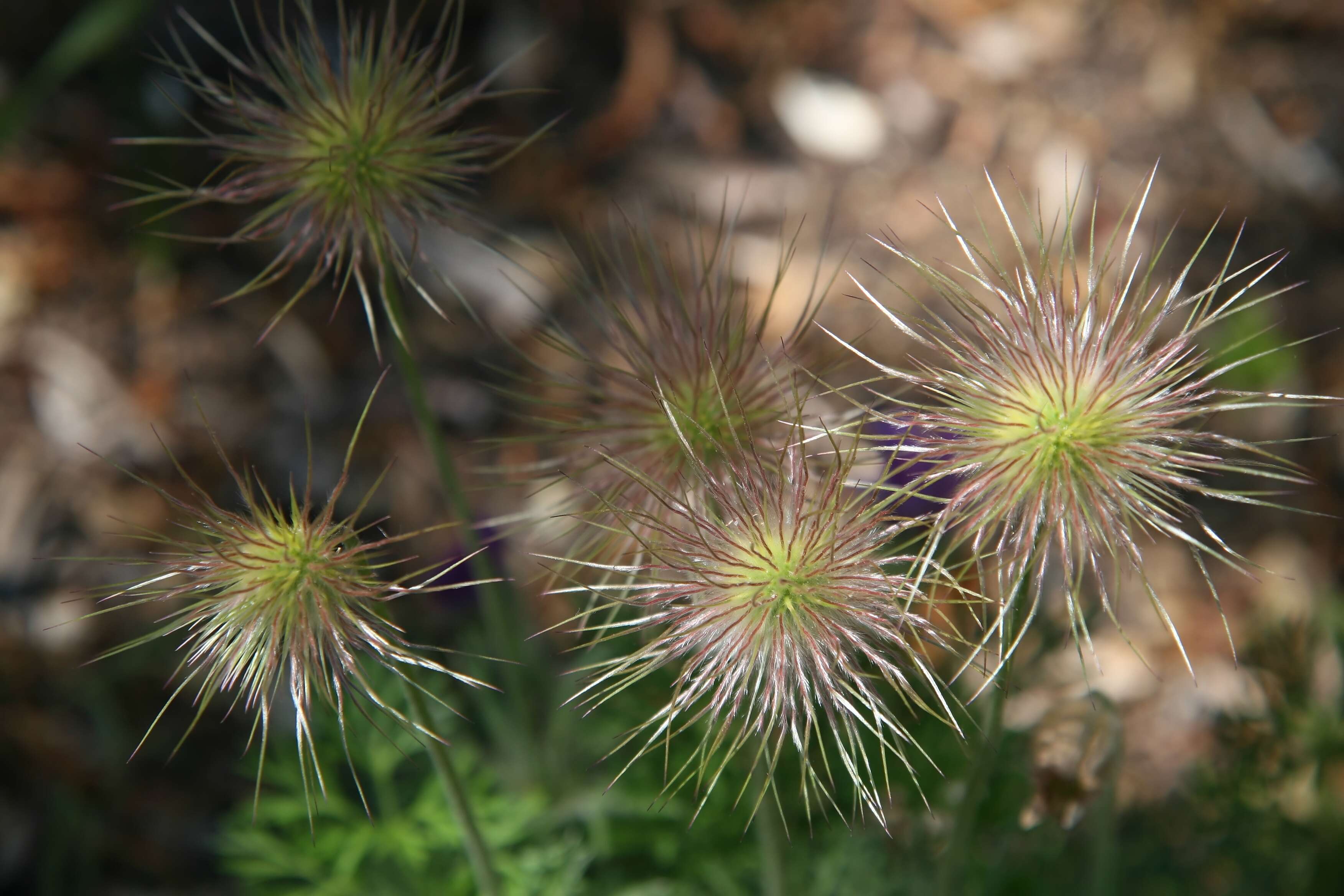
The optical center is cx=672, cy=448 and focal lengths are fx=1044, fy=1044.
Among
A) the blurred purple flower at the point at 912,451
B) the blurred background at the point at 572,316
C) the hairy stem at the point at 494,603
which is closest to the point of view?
the blurred purple flower at the point at 912,451

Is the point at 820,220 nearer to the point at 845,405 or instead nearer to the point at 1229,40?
the point at 1229,40

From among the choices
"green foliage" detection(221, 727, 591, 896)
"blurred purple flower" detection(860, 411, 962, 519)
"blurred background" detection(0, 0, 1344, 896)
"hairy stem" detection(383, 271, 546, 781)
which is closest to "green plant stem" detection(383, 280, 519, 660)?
"hairy stem" detection(383, 271, 546, 781)

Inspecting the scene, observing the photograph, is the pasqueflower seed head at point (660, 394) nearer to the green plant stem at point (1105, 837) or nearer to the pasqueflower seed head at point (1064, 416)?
the pasqueflower seed head at point (1064, 416)

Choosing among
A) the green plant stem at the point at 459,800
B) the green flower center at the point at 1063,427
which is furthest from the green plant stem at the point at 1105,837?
the green plant stem at the point at 459,800

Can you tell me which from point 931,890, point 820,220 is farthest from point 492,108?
point 931,890

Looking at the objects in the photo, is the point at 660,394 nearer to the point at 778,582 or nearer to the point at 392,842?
the point at 778,582

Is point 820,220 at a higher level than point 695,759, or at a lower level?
higher

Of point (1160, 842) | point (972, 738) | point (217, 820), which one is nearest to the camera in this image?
point (972, 738)
